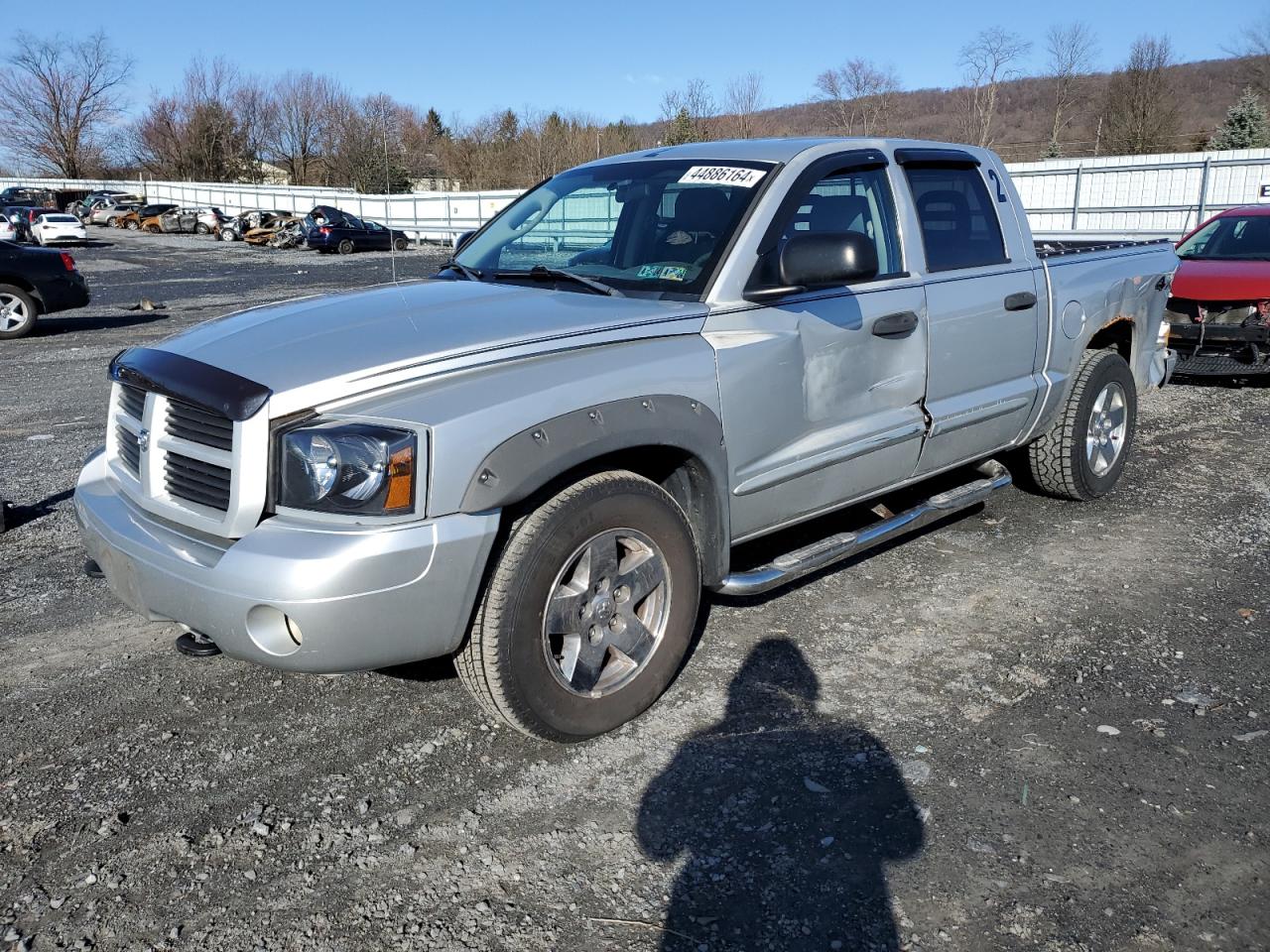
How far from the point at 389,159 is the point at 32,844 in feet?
212

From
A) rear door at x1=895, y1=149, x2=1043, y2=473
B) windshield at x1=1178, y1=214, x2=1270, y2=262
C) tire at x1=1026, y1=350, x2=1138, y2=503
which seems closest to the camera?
rear door at x1=895, y1=149, x2=1043, y2=473

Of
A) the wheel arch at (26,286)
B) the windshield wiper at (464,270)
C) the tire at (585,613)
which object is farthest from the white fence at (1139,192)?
the tire at (585,613)

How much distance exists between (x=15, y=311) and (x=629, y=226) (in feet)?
42.5

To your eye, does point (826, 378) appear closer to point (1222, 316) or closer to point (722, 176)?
point (722, 176)

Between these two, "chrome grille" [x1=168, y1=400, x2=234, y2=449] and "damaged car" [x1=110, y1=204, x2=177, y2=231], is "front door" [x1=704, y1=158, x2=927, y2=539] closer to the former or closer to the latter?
"chrome grille" [x1=168, y1=400, x2=234, y2=449]

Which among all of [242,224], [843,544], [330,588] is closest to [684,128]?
[242,224]

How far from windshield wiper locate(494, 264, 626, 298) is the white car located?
41.3 metres

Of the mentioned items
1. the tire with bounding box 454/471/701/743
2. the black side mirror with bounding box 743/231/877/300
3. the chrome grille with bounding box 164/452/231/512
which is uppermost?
the black side mirror with bounding box 743/231/877/300

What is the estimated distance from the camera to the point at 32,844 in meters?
2.88

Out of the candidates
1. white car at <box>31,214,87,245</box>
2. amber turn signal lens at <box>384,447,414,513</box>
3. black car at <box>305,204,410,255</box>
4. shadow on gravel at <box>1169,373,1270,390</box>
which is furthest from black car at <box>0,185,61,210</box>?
amber turn signal lens at <box>384,447,414,513</box>

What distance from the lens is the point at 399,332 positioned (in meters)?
3.24

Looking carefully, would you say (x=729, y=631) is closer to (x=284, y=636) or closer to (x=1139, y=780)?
(x=1139, y=780)

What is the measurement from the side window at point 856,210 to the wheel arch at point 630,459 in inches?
44.5

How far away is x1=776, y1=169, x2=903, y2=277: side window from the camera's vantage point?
4.14 metres
